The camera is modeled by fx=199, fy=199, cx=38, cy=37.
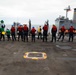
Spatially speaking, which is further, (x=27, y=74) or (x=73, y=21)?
(x=73, y=21)

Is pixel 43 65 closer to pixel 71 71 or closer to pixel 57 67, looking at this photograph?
pixel 57 67

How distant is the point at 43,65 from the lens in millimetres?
10805

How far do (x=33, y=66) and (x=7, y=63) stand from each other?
63.4 inches

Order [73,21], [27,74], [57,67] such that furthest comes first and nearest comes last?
1. [73,21]
2. [57,67]
3. [27,74]

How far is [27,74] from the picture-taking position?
904 cm

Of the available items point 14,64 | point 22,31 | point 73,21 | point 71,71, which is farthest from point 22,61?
point 73,21

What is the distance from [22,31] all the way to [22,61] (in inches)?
544

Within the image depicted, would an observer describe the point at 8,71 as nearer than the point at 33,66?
Yes

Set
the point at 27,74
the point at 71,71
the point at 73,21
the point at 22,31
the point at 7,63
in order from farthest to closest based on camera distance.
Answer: the point at 73,21 < the point at 22,31 < the point at 7,63 < the point at 71,71 < the point at 27,74

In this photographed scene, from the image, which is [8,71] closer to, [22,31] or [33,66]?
[33,66]

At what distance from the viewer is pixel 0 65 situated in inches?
420

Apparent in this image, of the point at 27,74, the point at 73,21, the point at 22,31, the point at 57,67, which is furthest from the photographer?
the point at 73,21

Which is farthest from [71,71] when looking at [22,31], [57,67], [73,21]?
[73,21]

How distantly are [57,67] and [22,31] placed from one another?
15.4 m
